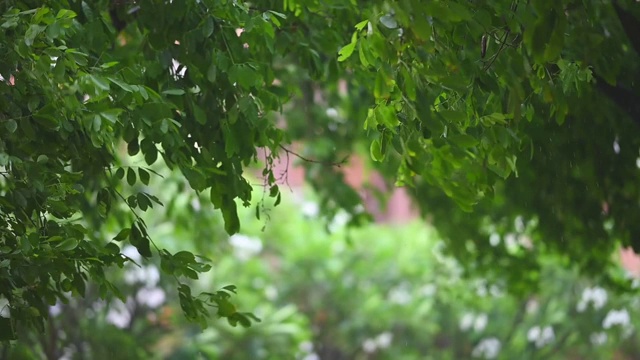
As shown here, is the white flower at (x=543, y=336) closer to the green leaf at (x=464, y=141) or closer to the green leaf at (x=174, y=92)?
the green leaf at (x=174, y=92)

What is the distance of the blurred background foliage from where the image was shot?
29.6ft

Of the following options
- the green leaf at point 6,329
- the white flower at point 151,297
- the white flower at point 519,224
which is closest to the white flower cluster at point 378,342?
the white flower at point 151,297

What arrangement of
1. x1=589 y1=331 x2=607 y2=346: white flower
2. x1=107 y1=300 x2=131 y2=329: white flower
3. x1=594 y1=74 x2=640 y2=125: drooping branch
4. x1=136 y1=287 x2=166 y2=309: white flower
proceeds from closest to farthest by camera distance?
x1=594 y1=74 x2=640 y2=125: drooping branch → x1=107 y1=300 x2=131 y2=329: white flower → x1=136 y1=287 x2=166 y2=309: white flower → x1=589 y1=331 x2=607 y2=346: white flower

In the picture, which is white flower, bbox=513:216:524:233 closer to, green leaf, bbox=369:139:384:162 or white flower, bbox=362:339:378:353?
A: green leaf, bbox=369:139:384:162

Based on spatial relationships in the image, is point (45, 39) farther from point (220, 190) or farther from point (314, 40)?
point (314, 40)

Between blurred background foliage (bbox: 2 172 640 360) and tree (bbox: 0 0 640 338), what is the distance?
382 cm

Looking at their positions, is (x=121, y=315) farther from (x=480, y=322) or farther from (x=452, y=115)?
(x=452, y=115)

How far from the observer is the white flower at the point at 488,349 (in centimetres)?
1166

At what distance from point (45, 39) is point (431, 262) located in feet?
29.7

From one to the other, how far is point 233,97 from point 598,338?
8150 millimetres

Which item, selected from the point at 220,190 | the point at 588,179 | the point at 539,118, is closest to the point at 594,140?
the point at 588,179

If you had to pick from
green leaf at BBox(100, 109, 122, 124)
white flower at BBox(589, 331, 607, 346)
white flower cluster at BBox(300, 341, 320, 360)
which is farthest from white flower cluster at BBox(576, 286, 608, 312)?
green leaf at BBox(100, 109, 122, 124)

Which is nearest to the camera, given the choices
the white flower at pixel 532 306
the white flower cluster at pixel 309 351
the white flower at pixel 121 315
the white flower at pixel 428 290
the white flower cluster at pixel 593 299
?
the white flower at pixel 121 315

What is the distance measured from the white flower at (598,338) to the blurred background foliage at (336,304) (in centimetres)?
2
